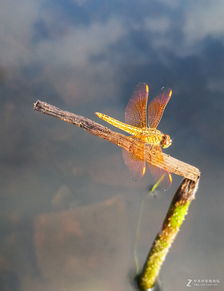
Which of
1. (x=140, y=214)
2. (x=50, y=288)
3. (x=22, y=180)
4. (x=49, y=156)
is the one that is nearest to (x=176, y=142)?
(x=140, y=214)

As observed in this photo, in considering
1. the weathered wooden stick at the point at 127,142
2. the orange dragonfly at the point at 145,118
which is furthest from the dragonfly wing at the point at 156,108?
the weathered wooden stick at the point at 127,142

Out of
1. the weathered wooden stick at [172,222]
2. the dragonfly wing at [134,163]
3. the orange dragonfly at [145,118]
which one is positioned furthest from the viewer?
the orange dragonfly at [145,118]

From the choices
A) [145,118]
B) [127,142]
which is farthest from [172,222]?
[145,118]

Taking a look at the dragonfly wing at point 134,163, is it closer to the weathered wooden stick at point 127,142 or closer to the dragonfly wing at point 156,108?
the weathered wooden stick at point 127,142

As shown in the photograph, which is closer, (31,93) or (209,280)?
(209,280)

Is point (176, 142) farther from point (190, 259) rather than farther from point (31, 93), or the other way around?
point (31, 93)

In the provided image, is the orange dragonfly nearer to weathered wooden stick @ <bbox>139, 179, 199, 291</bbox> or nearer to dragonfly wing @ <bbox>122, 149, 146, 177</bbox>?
dragonfly wing @ <bbox>122, 149, 146, 177</bbox>
